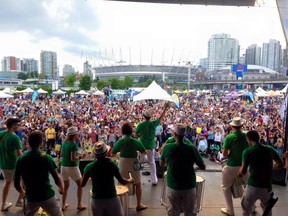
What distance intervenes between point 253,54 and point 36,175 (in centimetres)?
15531

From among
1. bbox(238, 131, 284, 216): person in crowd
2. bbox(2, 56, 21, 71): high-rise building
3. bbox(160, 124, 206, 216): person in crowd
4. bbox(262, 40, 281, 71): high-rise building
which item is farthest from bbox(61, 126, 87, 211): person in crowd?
bbox(2, 56, 21, 71): high-rise building

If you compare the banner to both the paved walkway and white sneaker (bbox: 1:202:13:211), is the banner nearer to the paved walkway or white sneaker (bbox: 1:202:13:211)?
the paved walkway

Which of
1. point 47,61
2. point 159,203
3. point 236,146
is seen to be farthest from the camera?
point 47,61

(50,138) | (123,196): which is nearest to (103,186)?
(123,196)

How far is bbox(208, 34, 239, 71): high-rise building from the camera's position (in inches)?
5960

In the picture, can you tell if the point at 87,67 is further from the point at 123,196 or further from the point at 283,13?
A: the point at 123,196

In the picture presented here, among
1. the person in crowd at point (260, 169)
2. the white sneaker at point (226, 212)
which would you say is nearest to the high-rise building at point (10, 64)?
the white sneaker at point (226, 212)

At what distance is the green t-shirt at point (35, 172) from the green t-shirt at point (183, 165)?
4.87 feet

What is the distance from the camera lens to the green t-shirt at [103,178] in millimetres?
3336

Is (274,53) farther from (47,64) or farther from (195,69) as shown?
(47,64)

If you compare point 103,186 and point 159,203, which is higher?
point 103,186

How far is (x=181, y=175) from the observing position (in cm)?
367

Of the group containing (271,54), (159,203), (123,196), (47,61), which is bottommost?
(159,203)

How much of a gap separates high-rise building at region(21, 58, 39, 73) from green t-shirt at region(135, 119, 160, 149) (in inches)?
7773
